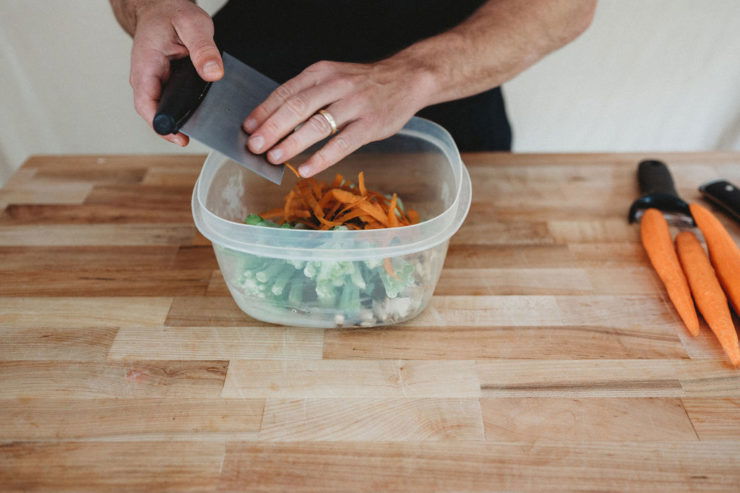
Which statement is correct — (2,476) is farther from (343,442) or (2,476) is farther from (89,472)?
(343,442)

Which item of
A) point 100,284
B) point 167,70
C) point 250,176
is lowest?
point 100,284

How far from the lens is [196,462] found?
0.57 meters

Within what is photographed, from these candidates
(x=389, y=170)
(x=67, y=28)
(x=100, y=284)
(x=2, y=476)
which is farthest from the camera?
(x=67, y=28)

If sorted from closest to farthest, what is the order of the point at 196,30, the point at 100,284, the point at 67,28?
the point at 196,30 → the point at 100,284 → the point at 67,28

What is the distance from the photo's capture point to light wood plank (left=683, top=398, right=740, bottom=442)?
61 centimetres

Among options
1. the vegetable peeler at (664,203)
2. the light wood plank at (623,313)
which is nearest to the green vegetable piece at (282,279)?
the light wood plank at (623,313)

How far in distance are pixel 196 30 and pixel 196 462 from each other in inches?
22.9

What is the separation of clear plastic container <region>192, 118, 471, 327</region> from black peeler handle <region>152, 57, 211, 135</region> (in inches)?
4.9

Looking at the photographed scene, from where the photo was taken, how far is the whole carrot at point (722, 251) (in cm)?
77

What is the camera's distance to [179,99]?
1.94ft

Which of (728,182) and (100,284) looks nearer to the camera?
(100,284)

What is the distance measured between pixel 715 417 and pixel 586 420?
0.57 feet

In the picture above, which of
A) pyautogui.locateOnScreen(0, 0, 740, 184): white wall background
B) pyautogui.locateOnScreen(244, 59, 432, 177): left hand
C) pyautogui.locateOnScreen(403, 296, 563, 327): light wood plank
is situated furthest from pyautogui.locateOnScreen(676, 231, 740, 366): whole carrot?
pyautogui.locateOnScreen(0, 0, 740, 184): white wall background

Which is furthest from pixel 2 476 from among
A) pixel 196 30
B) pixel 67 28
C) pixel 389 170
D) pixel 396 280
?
pixel 67 28
